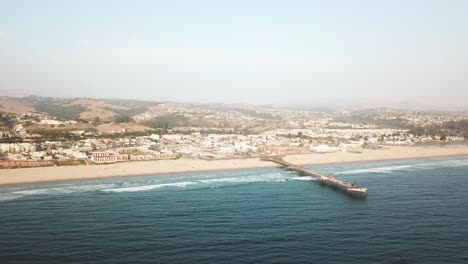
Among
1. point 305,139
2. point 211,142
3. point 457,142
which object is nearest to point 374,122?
point 457,142

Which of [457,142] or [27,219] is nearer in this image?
[27,219]

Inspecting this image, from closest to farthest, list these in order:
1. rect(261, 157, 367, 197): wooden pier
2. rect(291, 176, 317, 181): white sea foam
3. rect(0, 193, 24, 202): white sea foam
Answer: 1. rect(0, 193, 24, 202): white sea foam
2. rect(261, 157, 367, 197): wooden pier
3. rect(291, 176, 317, 181): white sea foam

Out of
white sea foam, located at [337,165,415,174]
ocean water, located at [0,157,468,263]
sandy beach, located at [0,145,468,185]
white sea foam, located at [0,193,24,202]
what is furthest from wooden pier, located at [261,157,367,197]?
white sea foam, located at [0,193,24,202]

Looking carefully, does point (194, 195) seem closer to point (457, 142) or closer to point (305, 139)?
point (305, 139)

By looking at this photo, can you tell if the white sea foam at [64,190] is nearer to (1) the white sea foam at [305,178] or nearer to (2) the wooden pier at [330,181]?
(1) the white sea foam at [305,178]

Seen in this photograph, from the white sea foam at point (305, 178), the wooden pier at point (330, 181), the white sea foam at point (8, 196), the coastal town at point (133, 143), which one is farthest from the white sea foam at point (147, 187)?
the coastal town at point (133, 143)

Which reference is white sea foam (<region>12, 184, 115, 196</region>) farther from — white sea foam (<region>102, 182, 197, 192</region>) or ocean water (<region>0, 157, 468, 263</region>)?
white sea foam (<region>102, 182, 197, 192</region>)
